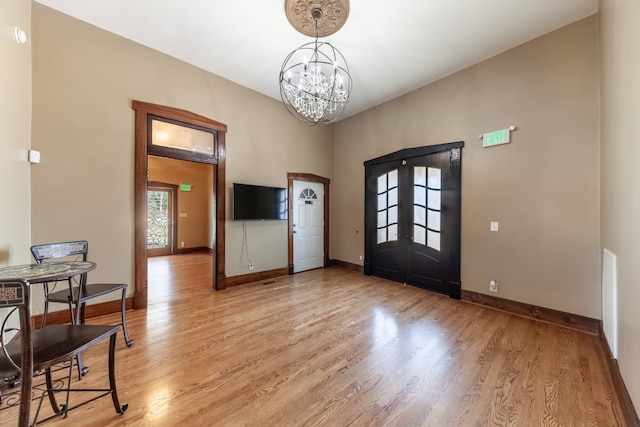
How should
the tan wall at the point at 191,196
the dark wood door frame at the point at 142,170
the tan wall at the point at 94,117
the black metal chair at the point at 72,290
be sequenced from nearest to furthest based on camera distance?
1. the black metal chair at the point at 72,290
2. the tan wall at the point at 94,117
3. the dark wood door frame at the point at 142,170
4. the tan wall at the point at 191,196

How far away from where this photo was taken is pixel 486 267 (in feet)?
11.6

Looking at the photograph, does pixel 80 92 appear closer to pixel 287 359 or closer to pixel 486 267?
pixel 287 359

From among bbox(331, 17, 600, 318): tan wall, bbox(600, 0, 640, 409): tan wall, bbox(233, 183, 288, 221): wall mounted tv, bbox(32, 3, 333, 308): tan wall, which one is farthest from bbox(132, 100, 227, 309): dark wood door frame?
bbox(600, 0, 640, 409): tan wall

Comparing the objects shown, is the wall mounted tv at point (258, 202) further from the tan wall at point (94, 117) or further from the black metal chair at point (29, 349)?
the black metal chair at point (29, 349)

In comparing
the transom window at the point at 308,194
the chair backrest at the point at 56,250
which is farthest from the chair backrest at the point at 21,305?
the transom window at the point at 308,194

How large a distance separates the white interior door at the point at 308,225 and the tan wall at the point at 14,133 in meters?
3.75

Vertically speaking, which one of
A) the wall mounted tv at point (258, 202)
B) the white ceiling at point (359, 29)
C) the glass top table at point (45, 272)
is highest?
the white ceiling at point (359, 29)

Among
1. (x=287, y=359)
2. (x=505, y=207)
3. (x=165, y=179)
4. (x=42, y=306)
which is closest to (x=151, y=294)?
(x=42, y=306)

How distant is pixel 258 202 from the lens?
15.1ft

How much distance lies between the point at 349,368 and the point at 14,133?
379 cm

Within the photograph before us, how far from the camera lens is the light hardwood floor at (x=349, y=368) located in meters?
1.61

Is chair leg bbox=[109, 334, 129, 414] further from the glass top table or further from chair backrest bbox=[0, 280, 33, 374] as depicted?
the glass top table

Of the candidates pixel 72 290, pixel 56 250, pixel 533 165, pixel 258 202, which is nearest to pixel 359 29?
pixel 533 165

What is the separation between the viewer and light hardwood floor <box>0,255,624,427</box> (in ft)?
5.29
